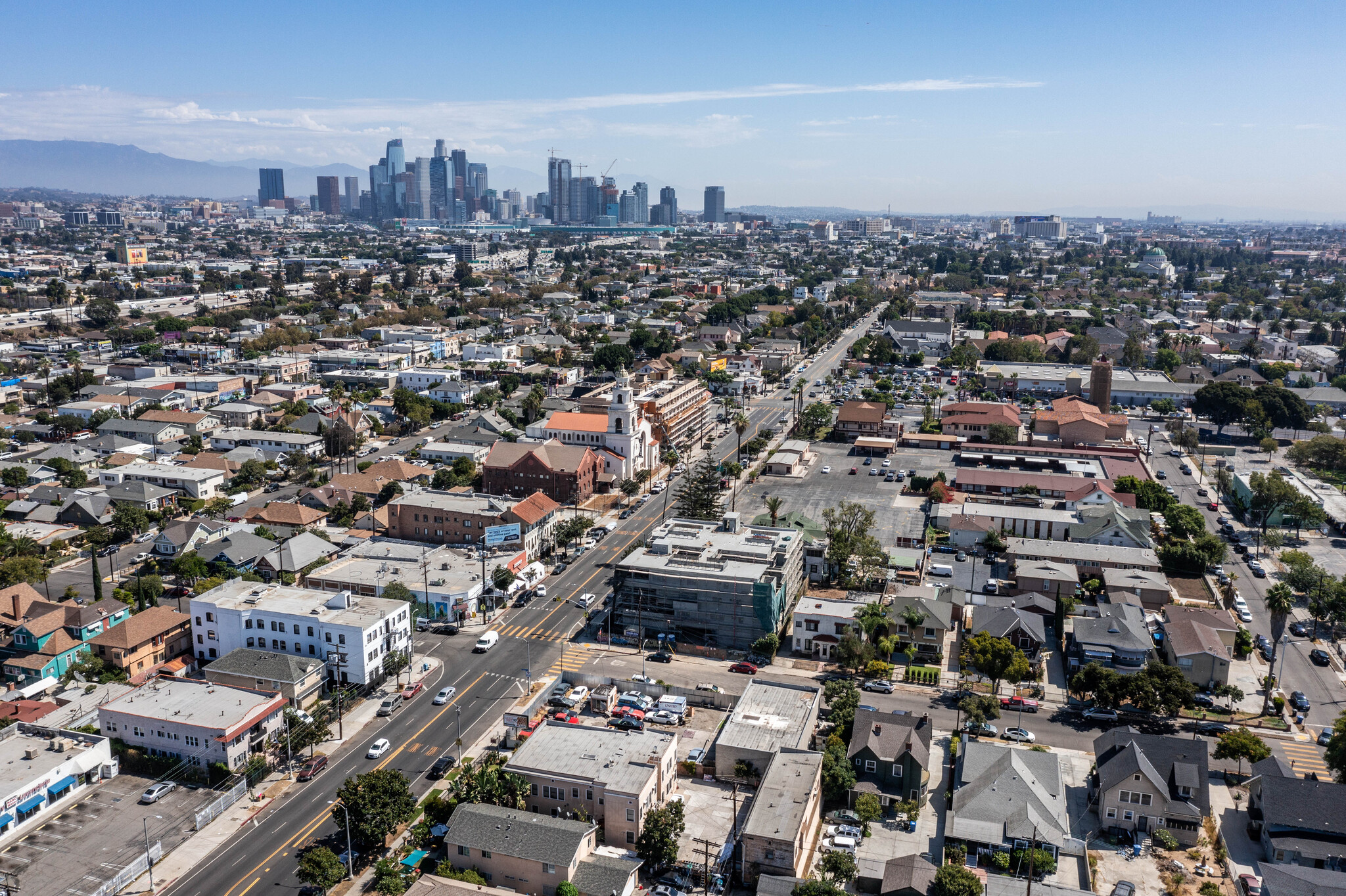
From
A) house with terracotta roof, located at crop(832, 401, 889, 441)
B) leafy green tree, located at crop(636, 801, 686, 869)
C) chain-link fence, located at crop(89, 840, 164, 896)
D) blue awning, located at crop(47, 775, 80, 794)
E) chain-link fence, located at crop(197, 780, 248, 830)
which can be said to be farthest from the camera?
house with terracotta roof, located at crop(832, 401, 889, 441)

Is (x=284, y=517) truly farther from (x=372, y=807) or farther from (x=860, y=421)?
(x=860, y=421)

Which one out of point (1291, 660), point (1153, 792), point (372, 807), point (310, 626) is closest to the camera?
point (372, 807)

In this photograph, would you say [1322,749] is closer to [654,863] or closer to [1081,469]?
[654,863]

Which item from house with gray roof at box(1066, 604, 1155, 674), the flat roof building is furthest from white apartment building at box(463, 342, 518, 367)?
house with gray roof at box(1066, 604, 1155, 674)

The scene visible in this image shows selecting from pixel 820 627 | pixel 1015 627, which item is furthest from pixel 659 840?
pixel 1015 627

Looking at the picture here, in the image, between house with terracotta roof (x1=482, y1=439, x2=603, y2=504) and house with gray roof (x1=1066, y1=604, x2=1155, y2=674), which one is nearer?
house with gray roof (x1=1066, y1=604, x2=1155, y2=674)

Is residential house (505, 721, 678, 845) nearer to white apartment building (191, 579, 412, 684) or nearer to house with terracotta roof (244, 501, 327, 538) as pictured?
white apartment building (191, 579, 412, 684)

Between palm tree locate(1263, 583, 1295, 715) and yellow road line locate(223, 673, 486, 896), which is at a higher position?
palm tree locate(1263, 583, 1295, 715)
